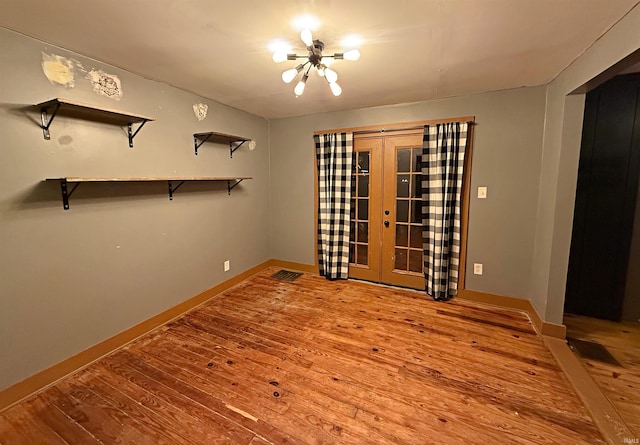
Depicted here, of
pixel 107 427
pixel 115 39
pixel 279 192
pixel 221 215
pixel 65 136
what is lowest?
pixel 107 427

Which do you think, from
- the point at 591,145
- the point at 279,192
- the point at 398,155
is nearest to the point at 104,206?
the point at 279,192

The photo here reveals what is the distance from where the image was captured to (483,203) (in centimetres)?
308

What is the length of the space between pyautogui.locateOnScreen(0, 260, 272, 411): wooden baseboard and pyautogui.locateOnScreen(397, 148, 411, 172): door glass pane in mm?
2781

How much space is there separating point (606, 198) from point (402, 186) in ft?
6.47

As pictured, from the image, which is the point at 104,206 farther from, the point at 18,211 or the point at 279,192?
the point at 279,192

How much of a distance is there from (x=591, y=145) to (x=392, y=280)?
2.50m

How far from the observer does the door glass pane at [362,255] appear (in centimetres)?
385

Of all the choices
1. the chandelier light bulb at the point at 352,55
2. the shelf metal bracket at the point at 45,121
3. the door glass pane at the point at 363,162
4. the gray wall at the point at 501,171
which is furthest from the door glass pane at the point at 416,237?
the shelf metal bracket at the point at 45,121

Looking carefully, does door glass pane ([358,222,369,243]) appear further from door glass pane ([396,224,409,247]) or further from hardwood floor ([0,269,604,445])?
hardwood floor ([0,269,604,445])

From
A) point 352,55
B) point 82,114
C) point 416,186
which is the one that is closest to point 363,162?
point 416,186

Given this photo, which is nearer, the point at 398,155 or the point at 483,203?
the point at 483,203

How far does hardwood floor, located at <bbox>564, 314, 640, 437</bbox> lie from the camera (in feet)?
5.80

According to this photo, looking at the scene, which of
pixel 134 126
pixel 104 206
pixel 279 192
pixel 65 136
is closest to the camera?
pixel 65 136

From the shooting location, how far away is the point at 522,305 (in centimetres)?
299
